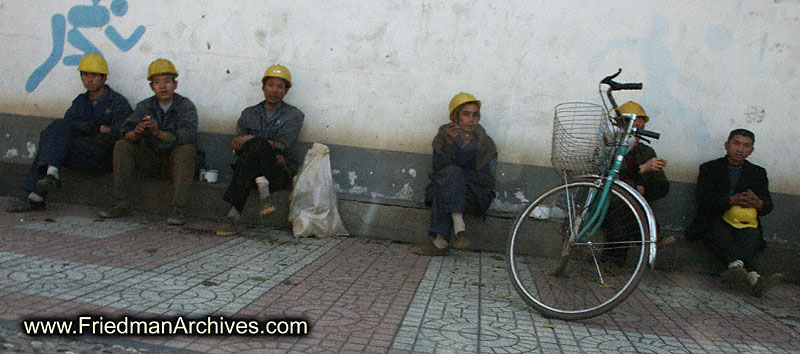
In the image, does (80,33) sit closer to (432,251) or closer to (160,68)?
(160,68)

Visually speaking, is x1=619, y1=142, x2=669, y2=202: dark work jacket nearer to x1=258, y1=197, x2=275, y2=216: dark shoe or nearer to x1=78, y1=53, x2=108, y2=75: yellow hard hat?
x1=258, y1=197, x2=275, y2=216: dark shoe

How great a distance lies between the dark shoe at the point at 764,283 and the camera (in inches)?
181

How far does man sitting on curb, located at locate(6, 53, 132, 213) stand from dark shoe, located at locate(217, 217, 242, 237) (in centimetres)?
140

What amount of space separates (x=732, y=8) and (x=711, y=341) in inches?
125

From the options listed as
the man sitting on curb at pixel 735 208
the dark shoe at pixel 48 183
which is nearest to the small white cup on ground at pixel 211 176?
the dark shoe at pixel 48 183

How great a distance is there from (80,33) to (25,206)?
6.17 feet

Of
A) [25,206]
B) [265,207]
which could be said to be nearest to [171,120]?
[265,207]

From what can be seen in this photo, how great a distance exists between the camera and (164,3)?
20.0 ft

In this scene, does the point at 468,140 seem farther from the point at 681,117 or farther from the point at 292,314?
the point at 292,314

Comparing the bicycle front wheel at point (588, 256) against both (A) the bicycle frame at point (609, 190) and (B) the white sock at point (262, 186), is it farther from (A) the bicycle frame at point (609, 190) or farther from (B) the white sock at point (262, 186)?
(B) the white sock at point (262, 186)

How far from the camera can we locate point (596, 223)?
3711 millimetres

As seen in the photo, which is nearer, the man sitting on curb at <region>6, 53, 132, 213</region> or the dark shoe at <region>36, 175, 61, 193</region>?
the dark shoe at <region>36, 175, 61, 193</region>

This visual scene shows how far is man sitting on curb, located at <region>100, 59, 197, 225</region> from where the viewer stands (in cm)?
556

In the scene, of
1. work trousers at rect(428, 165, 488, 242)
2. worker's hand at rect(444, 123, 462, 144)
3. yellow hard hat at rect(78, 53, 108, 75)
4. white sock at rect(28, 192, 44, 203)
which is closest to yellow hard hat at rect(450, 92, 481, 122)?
worker's hand at rect(444, 123, 462, 144)
